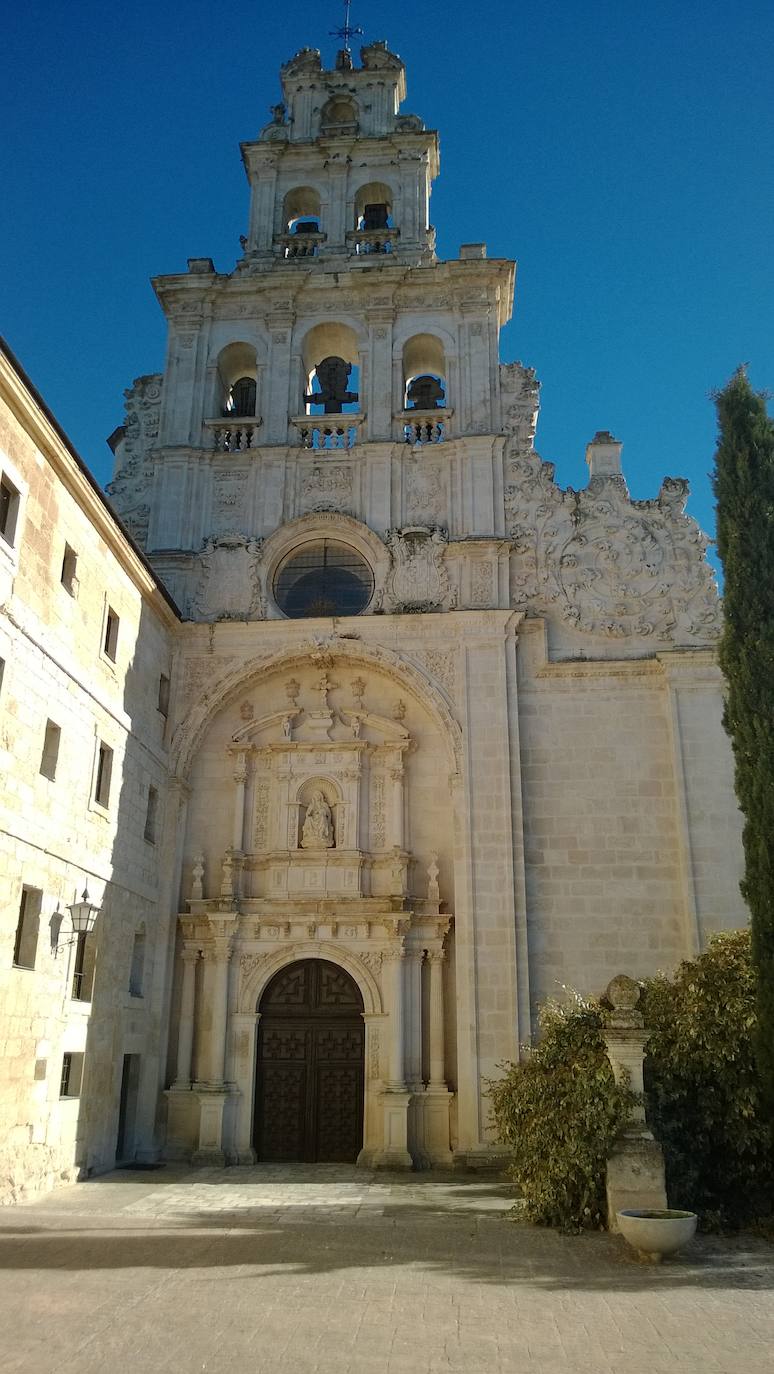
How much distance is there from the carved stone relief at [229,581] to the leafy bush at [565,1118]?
31.1 feet

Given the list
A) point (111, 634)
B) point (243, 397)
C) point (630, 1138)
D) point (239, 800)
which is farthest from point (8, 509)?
point (243, 397)

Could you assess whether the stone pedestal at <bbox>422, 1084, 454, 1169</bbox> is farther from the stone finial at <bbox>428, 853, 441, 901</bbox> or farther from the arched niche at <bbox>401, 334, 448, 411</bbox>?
the arched niche at <bbox>401, 334, 448, 411</bbox>

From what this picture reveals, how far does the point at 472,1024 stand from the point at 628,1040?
528 centimetres

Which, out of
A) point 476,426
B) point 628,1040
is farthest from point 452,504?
point 628,1040

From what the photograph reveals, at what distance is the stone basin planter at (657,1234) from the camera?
9305 millimetres

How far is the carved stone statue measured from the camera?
1777cm

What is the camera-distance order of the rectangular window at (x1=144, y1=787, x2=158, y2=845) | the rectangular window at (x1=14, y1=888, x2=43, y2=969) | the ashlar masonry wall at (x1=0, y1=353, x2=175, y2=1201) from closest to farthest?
the ashlar masonry wall at (x1=0, y1=353, x2=175, y2=1201)
the rectangular window at (x1=14, y1=888, x2=43, y2=969)
the rectangular window at (x1=144, y1=787, x2=158, y2=845)

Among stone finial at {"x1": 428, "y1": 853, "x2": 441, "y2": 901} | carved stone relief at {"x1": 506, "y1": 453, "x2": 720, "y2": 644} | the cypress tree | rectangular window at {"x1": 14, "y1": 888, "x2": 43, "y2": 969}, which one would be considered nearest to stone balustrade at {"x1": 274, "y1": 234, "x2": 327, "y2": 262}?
carved stone relief at {"x1": 506, "y1": 453, "x2": 720, "y2": 644}

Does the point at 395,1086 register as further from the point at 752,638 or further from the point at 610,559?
the point at 610,559

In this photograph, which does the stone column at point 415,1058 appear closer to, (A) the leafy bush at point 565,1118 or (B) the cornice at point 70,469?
(A) the leafy bush at point 565,1118

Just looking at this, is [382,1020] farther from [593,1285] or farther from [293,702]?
[593,1285]

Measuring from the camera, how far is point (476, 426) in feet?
65.3

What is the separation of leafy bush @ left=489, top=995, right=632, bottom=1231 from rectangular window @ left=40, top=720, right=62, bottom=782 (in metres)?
7.10

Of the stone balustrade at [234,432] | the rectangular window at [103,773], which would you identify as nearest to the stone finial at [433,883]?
the rectangular window at [103,773]
